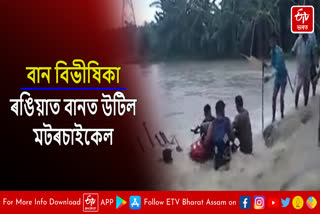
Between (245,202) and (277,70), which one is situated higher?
(277,70)

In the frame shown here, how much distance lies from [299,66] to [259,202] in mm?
699

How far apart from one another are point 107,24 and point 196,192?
0.95m

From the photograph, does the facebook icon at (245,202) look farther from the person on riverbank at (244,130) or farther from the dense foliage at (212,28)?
the dense foliage at (212,28)

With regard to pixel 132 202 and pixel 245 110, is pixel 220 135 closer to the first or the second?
pixel 245 110

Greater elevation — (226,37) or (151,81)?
(226,37)

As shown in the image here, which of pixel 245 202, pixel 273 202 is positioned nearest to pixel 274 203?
pixel 273 202

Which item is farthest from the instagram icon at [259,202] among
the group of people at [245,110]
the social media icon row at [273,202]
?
the group of people at [245,110]

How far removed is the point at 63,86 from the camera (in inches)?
94.3

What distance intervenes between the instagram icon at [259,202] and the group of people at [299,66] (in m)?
0.45

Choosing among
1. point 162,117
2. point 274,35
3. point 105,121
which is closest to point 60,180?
point 105,121

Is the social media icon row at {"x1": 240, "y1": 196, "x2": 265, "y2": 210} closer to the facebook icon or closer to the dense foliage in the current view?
the facebook icon

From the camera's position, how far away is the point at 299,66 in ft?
7.78

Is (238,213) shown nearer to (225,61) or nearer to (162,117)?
(162,117)

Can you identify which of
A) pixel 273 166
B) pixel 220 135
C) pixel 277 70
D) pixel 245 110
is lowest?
pixel 273 166
